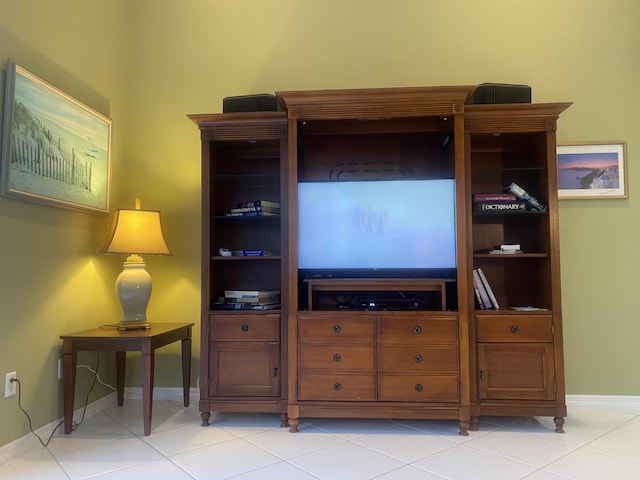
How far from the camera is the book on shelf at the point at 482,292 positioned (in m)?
2.56

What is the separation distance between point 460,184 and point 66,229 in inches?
91.0

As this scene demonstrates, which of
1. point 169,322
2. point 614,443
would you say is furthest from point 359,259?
point 614,443

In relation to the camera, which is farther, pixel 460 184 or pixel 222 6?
pixel 222 6

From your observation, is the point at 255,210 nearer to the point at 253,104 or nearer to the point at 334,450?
the point at 253,104

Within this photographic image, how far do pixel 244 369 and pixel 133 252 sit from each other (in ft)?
3.21

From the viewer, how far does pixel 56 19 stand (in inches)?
94.3

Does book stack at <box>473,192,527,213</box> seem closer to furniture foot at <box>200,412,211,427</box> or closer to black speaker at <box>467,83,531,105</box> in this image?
black speaker at <box>467,83,531,105</box>

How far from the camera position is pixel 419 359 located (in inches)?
93.2

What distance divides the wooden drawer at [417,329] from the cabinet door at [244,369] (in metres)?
0.66

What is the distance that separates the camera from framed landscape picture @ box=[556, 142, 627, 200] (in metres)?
2.83

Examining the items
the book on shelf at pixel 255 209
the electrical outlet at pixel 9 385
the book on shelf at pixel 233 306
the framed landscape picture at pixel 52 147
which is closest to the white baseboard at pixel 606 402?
the book on shelf at pixel 233 306

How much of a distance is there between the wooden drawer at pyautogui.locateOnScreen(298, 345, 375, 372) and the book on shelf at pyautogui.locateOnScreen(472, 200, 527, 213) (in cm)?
108

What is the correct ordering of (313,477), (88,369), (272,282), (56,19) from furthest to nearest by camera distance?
(272,282)
(88,369)
(56,19)
(313,477)

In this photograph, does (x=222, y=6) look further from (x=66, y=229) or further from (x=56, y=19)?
(x=66, y=229)
